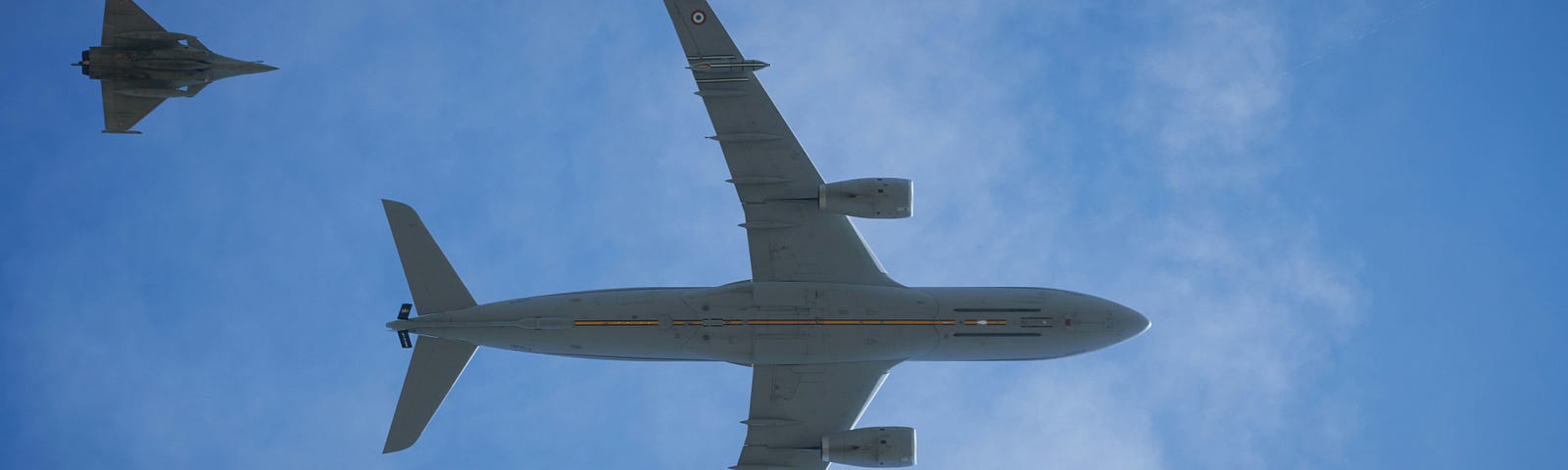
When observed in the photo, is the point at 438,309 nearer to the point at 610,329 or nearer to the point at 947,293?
the point at 610,329

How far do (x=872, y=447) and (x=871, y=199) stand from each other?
262 inches

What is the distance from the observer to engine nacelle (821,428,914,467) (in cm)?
2488

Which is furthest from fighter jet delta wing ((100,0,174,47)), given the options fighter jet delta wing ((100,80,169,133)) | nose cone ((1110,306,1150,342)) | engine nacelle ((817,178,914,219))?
nose cone ((1110,306,1150,342))

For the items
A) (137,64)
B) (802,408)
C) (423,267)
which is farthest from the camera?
(137,64)

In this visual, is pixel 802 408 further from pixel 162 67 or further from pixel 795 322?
pixel 162 67

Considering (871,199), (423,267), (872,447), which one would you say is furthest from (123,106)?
(872,447)

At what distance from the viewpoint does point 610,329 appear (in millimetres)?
24156

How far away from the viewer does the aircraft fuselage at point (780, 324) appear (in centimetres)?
2417

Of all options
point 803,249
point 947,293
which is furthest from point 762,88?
point 947,293

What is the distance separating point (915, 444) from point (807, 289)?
513 centimetres

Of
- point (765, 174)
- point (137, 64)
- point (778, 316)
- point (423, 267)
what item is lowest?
point (778, 316)

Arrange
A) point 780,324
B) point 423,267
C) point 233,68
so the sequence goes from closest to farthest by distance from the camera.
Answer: point 780,324 → point 423,267 → point 233,68

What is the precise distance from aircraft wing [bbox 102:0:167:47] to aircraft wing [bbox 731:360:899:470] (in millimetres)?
21478

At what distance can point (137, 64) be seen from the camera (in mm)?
28281
